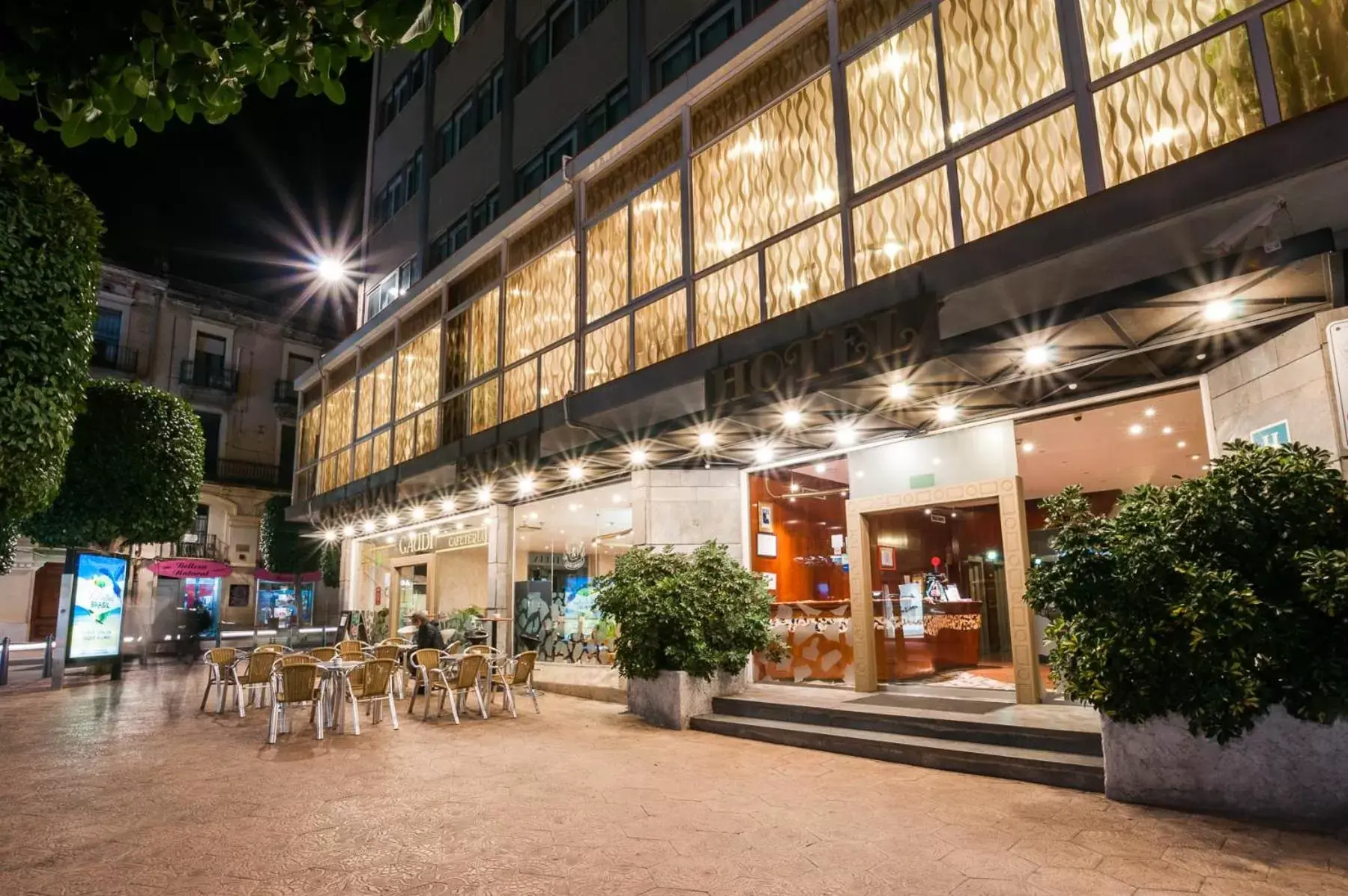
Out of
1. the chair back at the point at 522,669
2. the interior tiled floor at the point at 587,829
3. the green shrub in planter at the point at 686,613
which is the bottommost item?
the interior tiled floor at the point at 587,829

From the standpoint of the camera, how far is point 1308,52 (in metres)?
5.11

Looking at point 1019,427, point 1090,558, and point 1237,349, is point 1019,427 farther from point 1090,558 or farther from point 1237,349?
point 1090,558

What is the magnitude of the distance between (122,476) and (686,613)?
13500mm

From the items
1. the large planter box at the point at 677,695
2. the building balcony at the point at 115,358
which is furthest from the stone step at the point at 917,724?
the building balcony at the point at 115,358

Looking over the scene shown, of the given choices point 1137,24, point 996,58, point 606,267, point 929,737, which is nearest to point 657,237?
point 606,267

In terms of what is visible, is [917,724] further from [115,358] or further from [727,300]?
[115,358]

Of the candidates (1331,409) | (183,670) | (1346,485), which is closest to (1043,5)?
(1331,409)

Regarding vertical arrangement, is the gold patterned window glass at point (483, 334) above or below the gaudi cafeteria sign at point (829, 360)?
above

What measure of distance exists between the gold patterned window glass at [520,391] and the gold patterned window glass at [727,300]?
11.3ft

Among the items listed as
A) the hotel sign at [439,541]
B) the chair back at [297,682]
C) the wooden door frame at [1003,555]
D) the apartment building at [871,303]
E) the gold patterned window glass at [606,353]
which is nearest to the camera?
the apartment building at [871,303]

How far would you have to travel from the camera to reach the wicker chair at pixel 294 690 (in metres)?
8.18

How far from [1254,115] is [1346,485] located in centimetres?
257

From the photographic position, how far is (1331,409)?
5.41 metres

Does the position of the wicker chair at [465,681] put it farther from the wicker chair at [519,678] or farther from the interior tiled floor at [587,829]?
the interior tiled floor at [587,829]
